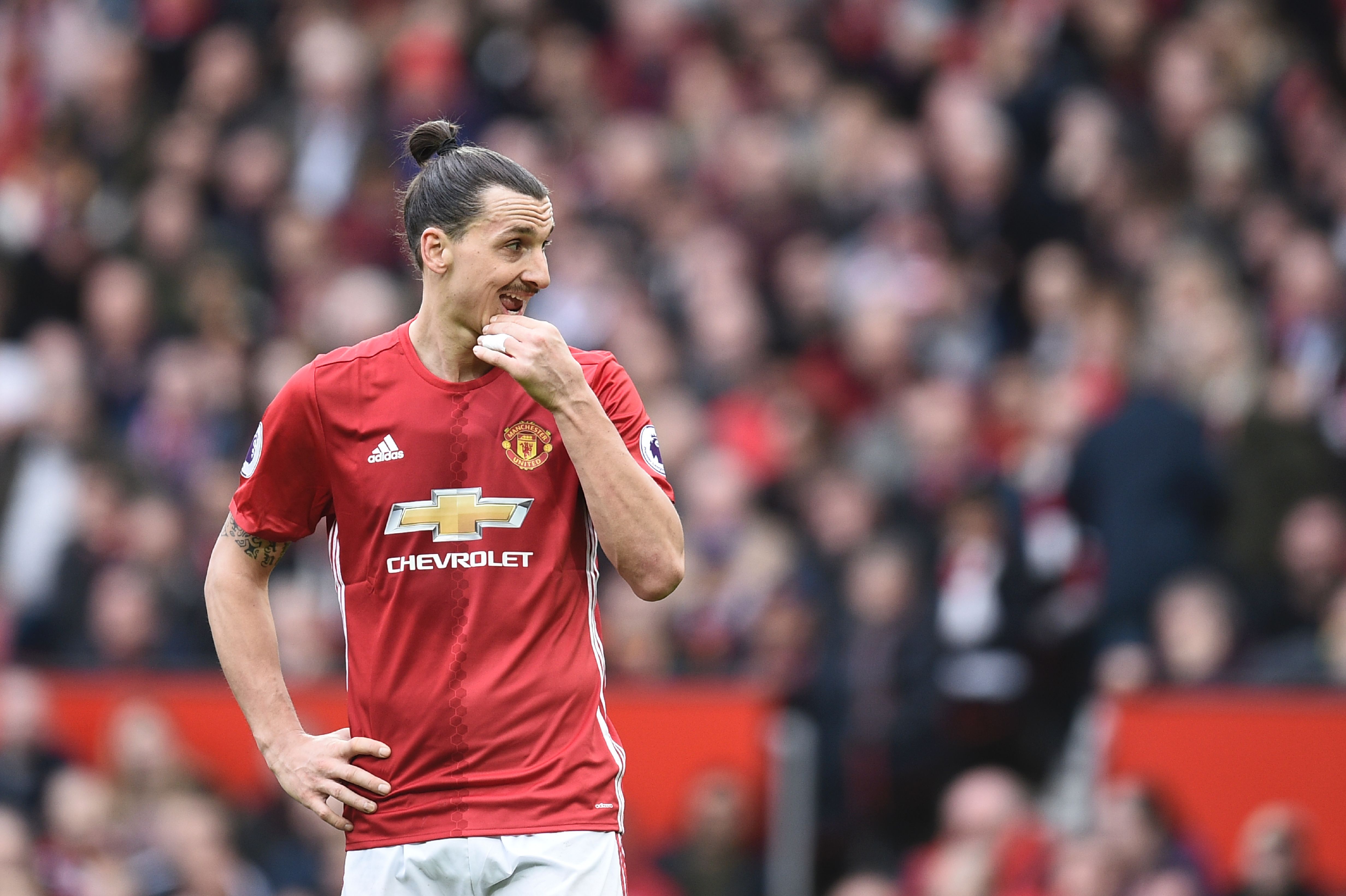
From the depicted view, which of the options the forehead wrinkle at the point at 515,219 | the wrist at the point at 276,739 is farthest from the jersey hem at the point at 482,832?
the forehead wrinkle at the point at 515,219

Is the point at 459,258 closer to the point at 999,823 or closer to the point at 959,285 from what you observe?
the point at 999,823

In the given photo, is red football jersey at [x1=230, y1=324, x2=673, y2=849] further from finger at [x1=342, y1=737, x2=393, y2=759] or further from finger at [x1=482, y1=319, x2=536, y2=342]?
finger at [x1=482, y1=319, x2=536, y2=342]

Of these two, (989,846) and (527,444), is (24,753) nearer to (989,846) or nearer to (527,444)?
(989,846)

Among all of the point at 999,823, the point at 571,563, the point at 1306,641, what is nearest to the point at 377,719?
the point at 571,563

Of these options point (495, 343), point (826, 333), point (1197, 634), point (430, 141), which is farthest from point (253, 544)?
point (826, 333)

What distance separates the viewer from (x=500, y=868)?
4.24m

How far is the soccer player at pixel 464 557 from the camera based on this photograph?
4.25m

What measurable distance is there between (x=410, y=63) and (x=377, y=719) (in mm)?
10217

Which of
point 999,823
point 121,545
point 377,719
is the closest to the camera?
point 377,719

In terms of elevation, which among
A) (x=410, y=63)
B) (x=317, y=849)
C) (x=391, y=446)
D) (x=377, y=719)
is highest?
(x=410, y=63)

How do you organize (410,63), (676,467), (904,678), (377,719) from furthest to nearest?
(410,63) < (676,467) < (904,678) < (377,719)

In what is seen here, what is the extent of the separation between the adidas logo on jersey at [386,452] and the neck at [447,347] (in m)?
0.20

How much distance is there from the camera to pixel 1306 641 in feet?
27.3

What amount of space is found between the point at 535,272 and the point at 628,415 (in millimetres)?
397
